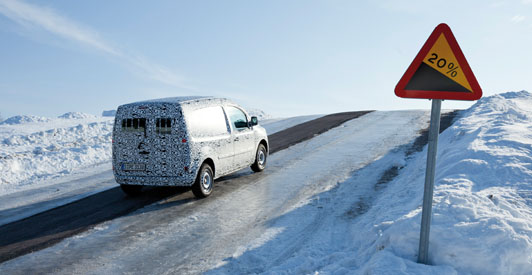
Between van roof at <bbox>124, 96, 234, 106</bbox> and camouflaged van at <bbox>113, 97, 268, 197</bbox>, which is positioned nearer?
camouflaged van at <bbox>113, 97, 268, 197</bbox>

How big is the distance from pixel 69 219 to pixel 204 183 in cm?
249

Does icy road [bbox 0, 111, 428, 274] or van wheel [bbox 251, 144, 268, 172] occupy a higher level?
van wheel [bbox 251, 144, 268, 172]

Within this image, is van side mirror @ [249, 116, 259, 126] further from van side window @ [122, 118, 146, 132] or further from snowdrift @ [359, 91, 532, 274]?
snowdrift @ [359, 91, 532, 274]

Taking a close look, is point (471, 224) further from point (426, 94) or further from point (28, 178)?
point (28, 178)

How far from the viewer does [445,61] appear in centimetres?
350

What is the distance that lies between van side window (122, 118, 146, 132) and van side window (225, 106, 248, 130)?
2.08 metres

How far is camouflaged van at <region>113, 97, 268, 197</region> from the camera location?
288 inches

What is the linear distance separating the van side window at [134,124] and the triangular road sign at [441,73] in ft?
17.4

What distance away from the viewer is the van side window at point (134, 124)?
7.44 metres

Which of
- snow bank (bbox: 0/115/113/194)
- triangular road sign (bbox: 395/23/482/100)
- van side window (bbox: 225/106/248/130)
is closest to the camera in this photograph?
triangular road sign (bbox: 395/23/482/100)

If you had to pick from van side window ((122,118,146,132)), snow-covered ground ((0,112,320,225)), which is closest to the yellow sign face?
van side window ((122,118,146,132))

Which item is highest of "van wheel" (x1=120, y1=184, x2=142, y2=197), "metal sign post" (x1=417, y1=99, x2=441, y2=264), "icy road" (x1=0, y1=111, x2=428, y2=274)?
"metal sign post" (x1=417, y1=99, x2=441, y2=264)

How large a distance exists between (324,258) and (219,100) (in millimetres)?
4958

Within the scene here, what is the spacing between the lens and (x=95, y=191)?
893 centimetres
